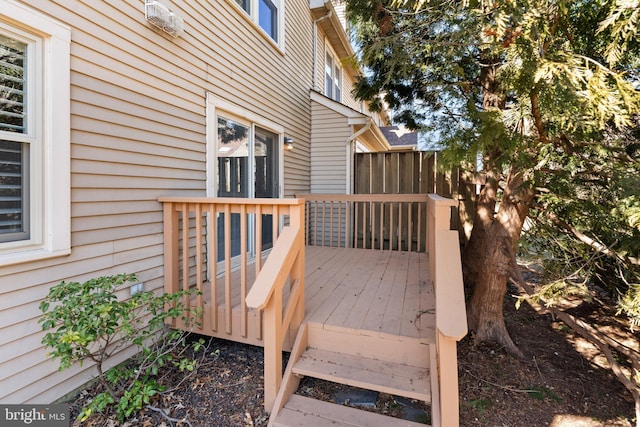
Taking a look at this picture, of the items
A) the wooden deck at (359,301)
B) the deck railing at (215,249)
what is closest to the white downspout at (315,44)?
the wooden deck at (359,301)

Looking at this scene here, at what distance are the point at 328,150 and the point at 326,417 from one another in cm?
524

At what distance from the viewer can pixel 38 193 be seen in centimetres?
205

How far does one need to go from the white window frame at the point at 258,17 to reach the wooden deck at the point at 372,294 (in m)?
3.44

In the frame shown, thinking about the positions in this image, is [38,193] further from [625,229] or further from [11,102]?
[625,229]

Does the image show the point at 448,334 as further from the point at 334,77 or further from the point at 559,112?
the point at 334,77

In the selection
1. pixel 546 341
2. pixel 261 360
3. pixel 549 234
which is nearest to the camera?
pixel 261 360

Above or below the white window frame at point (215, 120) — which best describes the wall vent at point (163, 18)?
above

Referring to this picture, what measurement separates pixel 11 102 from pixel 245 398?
246 cm

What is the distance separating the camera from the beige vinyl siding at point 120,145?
2025 mm

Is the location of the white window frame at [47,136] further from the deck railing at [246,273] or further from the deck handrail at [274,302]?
the deck handrail at [274,302]

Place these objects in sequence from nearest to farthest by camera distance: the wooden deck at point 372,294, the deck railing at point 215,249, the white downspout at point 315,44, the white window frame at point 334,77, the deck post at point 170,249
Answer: the wooden deck at point 372,294 < the deck railing at point 215,249 < the deck post at point 170,249 < the white downspout at point 315,44 < the white window frame at point 334,77

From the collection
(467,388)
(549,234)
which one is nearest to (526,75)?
(549,234)

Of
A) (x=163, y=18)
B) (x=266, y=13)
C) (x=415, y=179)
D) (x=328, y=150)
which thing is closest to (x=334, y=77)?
(x=328, y=150)

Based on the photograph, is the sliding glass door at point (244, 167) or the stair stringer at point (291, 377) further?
the sliding glass door at point (244, 167)
